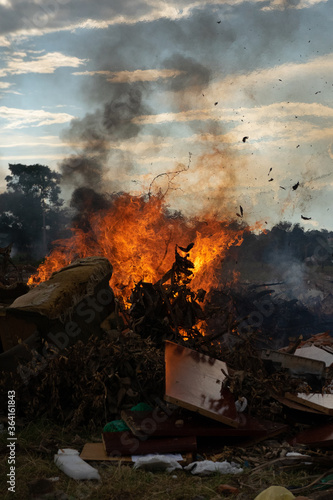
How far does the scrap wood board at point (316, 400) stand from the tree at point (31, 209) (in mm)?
19004

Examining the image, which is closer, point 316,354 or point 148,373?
point 148,373

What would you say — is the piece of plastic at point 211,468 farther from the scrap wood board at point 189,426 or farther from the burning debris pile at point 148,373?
the scrap wood board at point 189,426

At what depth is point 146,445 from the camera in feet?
16.3

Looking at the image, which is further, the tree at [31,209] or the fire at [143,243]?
the tree at [31,209]

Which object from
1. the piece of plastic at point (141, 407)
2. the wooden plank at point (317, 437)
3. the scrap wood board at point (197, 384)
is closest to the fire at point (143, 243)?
the scrap wood board at point (197, 384)

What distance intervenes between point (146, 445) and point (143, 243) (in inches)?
216

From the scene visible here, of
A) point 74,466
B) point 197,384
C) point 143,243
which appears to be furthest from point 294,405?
point 143,243

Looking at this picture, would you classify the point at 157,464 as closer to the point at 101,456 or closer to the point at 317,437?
the point at 101,456

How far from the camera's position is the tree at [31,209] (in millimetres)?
24469

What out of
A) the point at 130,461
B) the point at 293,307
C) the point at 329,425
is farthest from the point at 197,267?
the point at 130,461

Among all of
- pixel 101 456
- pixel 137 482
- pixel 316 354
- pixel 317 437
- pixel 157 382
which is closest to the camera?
pixel 137 482

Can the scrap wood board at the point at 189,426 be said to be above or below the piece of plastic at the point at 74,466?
Answer: above

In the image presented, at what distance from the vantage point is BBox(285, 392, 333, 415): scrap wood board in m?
5.49

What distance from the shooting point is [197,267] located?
9766 millimetres
